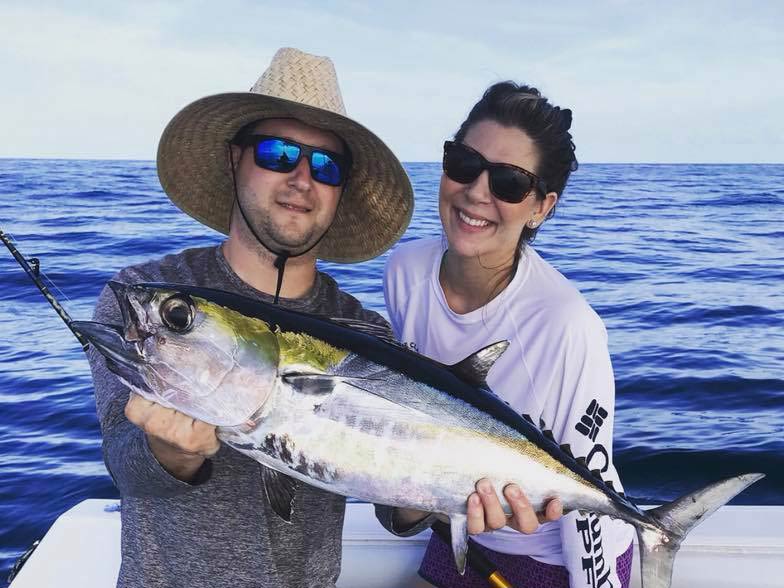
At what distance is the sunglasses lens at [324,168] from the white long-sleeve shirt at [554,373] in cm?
71

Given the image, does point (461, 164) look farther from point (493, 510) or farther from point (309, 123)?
point (493, 510)

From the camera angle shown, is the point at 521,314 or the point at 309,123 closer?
the point at 309,123

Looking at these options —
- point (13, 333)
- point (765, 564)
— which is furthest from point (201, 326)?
point (13, 333)

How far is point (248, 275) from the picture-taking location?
2.54 meters

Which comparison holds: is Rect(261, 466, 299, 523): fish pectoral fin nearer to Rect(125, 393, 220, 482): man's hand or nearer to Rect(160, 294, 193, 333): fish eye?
Rect(125, 393, 220, 482): man's hand

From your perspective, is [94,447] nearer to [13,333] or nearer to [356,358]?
[13,333]

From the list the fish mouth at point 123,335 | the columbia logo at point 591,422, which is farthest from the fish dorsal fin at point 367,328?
the columbia logo at point 591,422

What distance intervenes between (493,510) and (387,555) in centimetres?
138

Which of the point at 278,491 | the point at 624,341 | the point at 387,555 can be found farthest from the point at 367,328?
the point at 624,341

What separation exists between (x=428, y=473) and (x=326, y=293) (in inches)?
34.9

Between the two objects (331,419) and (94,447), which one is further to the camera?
(94,447)

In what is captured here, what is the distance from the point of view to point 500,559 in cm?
292

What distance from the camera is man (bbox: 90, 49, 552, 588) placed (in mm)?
2115

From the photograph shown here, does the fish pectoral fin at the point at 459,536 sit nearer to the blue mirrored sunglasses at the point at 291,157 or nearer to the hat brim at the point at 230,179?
the hat brim at the point at 230,179
